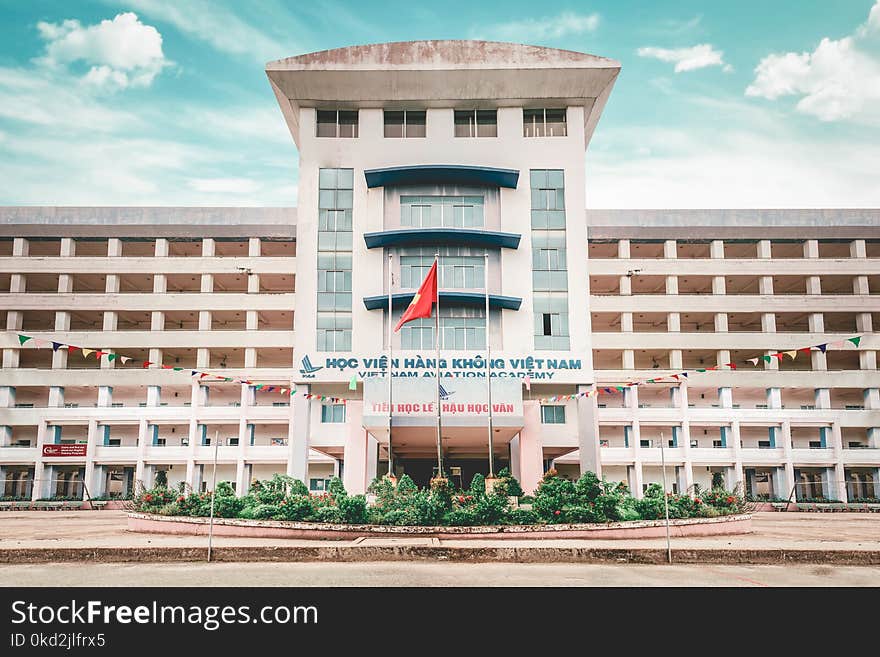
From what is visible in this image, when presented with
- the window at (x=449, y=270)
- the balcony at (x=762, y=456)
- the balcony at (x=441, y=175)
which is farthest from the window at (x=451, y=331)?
the balcony at (x=762, y=456)

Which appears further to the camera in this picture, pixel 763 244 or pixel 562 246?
pixel 763 244

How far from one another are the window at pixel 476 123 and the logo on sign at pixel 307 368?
56.1 ft

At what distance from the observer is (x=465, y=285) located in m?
43.1

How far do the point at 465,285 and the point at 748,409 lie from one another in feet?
84.9

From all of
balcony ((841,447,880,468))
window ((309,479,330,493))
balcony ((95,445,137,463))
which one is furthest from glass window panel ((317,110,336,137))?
balcony ((841,447,880,468))

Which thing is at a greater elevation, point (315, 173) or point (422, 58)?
point (422, 58)

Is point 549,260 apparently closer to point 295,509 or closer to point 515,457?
point 515,457

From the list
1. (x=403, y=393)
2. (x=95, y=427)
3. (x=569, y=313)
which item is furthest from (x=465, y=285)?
(x=95, y=427)

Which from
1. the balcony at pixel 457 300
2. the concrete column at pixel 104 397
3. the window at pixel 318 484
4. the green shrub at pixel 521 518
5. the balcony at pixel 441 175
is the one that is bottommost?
the window at pixel 318 484

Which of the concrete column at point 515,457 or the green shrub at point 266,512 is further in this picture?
the concrete column at point 515,457

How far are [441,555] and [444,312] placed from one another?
25714 mm

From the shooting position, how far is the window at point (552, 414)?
47.6 meters

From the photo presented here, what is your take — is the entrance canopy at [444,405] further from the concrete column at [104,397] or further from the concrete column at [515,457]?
the concrete column at [104,397]

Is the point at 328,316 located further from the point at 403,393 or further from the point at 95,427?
the point at 95,427
